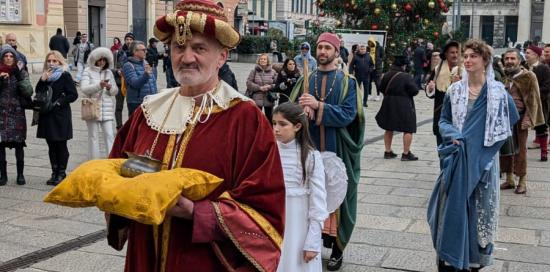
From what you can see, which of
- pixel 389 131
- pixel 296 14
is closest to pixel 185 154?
pixel 389 131

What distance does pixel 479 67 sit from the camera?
4660 mm

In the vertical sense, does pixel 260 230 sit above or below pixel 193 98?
below

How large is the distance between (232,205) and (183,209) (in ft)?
0.56

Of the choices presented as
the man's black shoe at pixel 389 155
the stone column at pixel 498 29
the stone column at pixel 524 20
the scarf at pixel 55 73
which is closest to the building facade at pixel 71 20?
the man's black shoe at pixel 389 155

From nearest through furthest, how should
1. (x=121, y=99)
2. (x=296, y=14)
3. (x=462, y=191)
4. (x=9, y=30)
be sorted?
(x=462, y=191), (x=121, y=99), (x=9, y=30), (x=296, y=14)

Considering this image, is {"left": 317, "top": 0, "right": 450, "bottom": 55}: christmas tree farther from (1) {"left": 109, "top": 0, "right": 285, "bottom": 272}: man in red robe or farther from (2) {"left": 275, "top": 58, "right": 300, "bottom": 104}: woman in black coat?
(1) {"left": 109, "top": 0, "right": 285, "bottom": 272}: man in red robe

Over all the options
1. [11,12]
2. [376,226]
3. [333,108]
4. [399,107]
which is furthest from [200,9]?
[11,12]

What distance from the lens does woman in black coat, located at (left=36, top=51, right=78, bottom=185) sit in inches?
314

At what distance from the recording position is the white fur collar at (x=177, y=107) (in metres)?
2.54

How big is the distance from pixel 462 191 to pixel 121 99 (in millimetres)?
8557

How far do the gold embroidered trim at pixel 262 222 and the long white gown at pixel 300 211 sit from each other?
1.51m

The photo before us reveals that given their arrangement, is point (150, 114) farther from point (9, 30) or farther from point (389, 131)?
point (9, 30)

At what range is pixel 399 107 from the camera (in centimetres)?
1047

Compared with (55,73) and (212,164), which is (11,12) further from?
(212,164)
